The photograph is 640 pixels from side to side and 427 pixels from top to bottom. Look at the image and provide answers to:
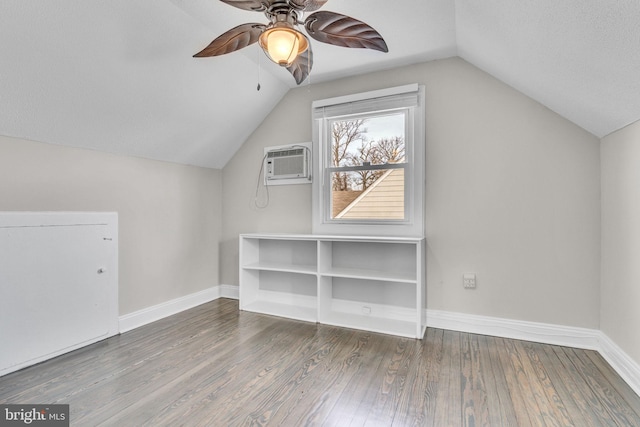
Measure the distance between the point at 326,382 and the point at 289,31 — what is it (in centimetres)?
198

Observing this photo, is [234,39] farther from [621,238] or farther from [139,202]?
[621,238]

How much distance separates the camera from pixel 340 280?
124 inches

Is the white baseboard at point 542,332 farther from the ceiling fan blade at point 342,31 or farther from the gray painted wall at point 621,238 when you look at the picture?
the ceiling fan blade at point 342,31

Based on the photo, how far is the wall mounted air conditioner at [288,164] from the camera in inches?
131

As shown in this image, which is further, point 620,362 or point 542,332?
point 542,332

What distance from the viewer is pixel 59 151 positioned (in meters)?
2.31

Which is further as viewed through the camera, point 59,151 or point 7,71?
point 59,151

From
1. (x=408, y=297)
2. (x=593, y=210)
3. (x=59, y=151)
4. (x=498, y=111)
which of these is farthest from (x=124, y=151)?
(x=593, y=210)

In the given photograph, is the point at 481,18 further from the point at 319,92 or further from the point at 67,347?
the point at 67,347

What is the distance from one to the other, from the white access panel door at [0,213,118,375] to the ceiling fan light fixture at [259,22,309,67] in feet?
6.51

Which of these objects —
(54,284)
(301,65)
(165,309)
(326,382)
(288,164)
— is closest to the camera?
(326,382)

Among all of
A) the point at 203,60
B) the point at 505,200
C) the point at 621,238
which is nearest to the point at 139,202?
the point at 203,60

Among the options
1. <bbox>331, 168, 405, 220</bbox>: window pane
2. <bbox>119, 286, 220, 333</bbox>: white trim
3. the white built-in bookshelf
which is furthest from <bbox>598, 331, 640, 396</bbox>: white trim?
<bbox>119, 286, 220, 333</bbox>: white trim

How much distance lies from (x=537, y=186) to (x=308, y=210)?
2066 millimetres
